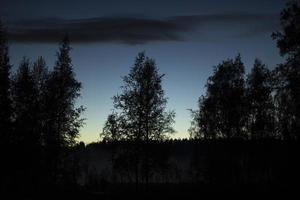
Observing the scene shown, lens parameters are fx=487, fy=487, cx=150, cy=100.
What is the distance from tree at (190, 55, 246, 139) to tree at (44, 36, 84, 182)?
1532 centimetres

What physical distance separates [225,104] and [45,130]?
19.2 m

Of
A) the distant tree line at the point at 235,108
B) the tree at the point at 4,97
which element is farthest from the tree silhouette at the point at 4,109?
the distant tree line at the point at 235,108

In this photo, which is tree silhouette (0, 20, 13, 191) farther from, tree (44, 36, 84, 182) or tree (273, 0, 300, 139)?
tree (273, 0, 300, 139)

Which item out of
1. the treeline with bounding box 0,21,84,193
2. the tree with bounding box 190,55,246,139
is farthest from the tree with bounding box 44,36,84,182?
the tree with bounding box 190,55,246,139

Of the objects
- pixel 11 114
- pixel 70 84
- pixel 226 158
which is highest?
pixel 70 84

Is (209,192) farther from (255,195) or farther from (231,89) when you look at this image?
(231,89)

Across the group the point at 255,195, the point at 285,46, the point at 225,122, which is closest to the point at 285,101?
the point at 285,46

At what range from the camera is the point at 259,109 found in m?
55.8

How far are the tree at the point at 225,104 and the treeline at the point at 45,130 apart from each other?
50.3 feet

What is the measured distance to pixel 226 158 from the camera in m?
54.1

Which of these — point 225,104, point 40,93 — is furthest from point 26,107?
point 225,104

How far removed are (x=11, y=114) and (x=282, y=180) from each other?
24.8 meters

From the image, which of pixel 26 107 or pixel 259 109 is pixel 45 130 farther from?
pixel 259 109

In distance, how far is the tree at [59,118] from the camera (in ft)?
153
